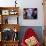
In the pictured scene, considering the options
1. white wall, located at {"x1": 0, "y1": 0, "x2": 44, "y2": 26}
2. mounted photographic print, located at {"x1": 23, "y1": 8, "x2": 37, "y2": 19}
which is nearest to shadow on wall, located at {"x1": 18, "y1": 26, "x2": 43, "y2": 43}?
white wall, located at {"x1": 0, "y1": 0, "x2": 44, "y2": 26}

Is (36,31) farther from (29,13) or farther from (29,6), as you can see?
(29,6)

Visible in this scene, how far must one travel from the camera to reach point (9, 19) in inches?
203

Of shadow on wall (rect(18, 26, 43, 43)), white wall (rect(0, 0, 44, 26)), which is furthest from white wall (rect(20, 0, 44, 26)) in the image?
shadow on wall (rect(18, 26, 43, 43))

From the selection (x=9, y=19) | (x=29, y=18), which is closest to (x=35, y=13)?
(x=29, y=18)

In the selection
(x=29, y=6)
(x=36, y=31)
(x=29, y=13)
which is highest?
(x=29, y=6)

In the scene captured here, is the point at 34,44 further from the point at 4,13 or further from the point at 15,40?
the point at 4,13

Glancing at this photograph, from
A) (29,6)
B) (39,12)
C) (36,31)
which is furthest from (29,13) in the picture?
(36,31)

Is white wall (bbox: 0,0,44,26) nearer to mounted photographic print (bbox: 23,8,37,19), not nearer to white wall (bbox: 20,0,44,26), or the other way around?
white wall (bbox: 20,0,44,26)

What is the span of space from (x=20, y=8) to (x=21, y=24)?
57 cm

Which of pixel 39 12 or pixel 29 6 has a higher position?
pixel 29 6

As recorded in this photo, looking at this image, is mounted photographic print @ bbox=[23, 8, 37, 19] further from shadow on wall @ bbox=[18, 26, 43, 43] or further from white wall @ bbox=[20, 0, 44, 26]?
shadow on wall @ bbox=[18, 26, 43, 43]

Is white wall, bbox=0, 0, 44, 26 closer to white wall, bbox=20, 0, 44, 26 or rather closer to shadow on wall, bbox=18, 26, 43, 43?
white wall, bbox=20, 0, 44, 26

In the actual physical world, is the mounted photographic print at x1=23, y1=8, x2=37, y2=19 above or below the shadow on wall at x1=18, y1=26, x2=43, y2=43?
above

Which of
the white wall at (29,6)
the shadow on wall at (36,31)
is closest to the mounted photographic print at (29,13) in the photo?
the white wall at (29,6)
